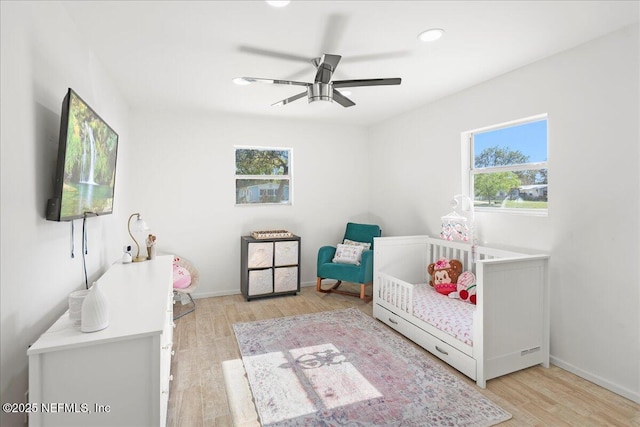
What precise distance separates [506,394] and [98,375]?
2376 mm

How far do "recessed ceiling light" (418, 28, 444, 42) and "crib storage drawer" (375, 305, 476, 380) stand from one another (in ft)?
7.23

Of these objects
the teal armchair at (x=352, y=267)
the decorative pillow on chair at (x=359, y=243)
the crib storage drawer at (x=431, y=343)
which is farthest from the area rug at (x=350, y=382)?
the decorative pillow on chair at (x=359, y=243)

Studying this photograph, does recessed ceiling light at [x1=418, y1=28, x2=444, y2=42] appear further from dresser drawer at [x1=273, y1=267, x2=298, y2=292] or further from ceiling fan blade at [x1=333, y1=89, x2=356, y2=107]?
dresser drawer at [x1=273, y1=267, x2=298, y2=292]

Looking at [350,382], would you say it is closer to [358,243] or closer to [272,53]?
[358,243]

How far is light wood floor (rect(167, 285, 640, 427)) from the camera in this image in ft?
6.38

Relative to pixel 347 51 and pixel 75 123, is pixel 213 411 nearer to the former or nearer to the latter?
pixel 75 123

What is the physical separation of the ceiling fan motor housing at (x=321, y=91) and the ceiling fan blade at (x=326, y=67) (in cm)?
4

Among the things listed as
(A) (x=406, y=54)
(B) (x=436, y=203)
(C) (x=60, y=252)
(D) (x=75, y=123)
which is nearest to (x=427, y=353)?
(B) (x=436, y=203)

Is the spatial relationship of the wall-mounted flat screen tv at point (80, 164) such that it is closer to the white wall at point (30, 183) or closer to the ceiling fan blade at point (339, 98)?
the white wall at point (30, 183)

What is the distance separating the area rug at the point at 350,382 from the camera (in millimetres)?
1960

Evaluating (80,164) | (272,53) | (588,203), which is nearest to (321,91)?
(272,53)

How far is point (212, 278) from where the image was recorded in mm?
4395

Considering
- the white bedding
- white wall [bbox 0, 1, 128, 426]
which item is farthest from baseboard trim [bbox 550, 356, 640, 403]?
white wall [bbox 0, 1, 128, 426]

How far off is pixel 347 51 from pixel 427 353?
253 cm
